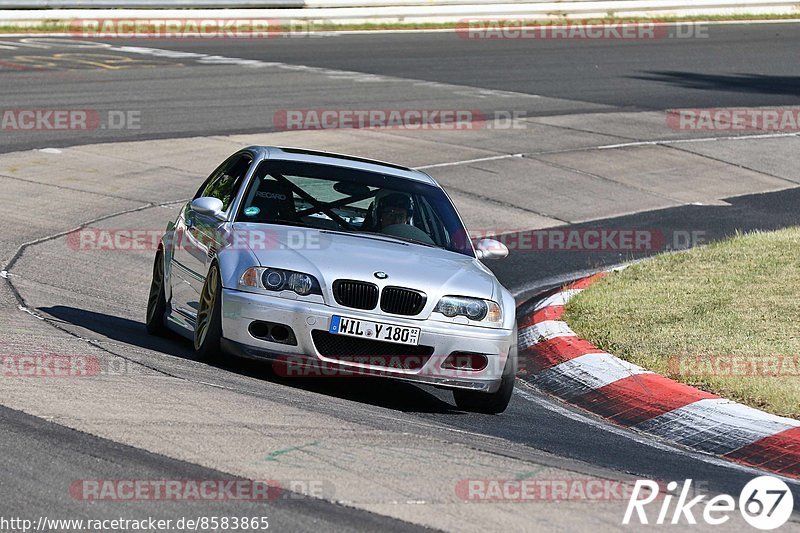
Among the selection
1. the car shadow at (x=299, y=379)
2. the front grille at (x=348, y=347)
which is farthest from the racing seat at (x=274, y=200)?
the front grille at (x=348, y=347)

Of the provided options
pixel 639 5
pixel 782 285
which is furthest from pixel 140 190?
pixel 639 5

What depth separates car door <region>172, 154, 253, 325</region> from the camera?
8812mm

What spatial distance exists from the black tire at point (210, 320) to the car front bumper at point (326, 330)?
9 cm

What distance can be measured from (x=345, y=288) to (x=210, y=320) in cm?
88

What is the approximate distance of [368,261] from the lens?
8.10 metres

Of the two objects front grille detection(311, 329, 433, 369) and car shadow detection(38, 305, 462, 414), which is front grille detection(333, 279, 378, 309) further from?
car shadow detection(38, 305, 462, 414)

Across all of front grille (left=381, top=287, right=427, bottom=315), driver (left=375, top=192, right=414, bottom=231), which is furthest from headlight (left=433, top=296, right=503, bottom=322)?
driver (left=375, top=192, right=414, bottom=231)

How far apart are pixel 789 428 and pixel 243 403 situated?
9.90 feet

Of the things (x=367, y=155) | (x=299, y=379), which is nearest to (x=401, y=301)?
(x=299, y=379)

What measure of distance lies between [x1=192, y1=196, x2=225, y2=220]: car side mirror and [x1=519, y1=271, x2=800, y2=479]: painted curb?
2.46 metres

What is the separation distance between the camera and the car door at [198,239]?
881 cm

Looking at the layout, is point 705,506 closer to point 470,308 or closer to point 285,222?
point 470,308

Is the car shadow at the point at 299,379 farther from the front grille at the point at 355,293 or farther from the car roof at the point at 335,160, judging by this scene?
the car roof at the point at 335,160

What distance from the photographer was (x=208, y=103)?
21.7m
